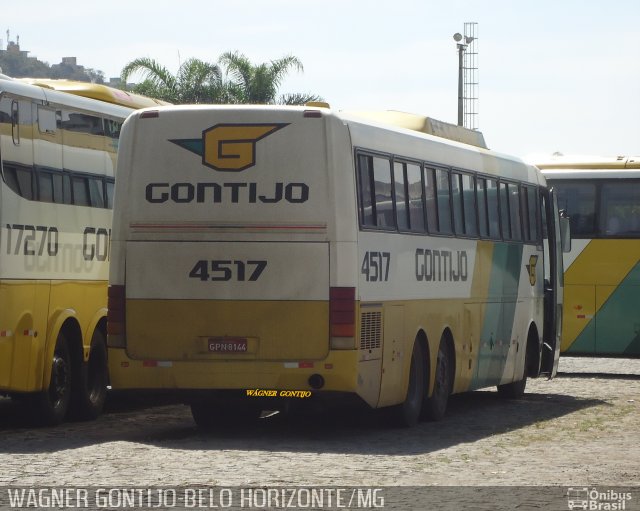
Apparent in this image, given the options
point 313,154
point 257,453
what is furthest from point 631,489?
point 313,154

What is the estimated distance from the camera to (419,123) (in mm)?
19922

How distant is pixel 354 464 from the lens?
1384 centimetres

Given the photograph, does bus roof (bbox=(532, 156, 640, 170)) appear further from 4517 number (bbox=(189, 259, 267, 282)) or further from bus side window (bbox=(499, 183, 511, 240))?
4517 number (bbox=(189, 259, 267, 282))

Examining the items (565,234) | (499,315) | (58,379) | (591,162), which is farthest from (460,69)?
(58,379)

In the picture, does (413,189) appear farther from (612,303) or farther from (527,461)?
(612,303)

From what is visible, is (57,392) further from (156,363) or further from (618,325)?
(618,325)

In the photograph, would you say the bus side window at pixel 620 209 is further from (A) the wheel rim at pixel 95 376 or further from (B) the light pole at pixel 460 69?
(B) the light pole at pixel 460 69

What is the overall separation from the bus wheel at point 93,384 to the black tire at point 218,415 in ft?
5.13

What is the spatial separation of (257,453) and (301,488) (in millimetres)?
2581

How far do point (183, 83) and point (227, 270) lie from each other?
3954 centimetres

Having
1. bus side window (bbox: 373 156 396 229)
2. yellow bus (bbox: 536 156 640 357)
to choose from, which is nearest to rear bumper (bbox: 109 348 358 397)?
bus side window (bbox: 373 156 396 229)

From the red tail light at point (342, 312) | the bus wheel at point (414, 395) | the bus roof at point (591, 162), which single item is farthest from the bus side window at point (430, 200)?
the bus roof at point (591, 162)

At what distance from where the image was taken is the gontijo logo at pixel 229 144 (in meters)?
16.0

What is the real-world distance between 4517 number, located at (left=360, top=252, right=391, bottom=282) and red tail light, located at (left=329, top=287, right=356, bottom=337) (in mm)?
405
